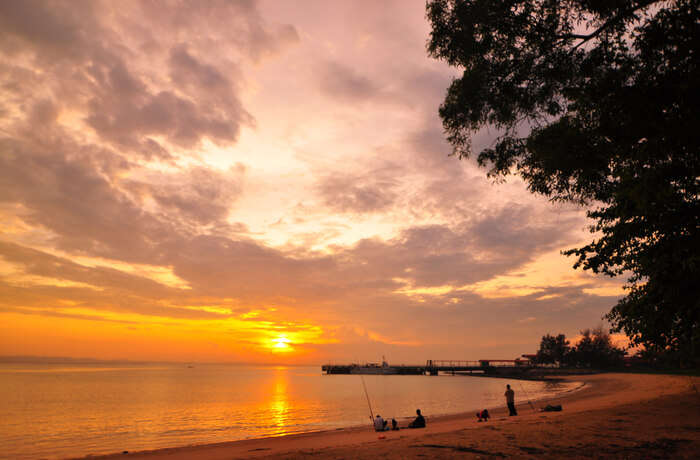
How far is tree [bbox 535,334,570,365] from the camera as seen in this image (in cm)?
12888

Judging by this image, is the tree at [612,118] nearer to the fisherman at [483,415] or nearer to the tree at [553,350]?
the fisherman at [483,415]

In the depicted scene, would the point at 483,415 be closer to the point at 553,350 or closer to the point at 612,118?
the point at 612,118

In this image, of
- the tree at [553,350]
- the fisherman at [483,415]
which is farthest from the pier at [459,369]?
the fisherman at [483,415]

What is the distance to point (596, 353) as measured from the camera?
120 metres

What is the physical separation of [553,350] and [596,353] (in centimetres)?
1315

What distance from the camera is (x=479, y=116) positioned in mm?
13359

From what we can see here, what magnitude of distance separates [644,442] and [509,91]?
39.0ft

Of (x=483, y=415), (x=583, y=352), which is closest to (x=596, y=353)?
(x=583, y=352)

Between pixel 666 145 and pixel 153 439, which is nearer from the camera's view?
pixel 666 145

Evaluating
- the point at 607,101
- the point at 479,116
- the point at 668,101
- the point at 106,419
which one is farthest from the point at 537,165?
the point at 106,419

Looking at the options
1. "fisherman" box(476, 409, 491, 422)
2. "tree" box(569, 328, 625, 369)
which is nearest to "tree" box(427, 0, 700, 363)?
"fisherman" box(476, 409, 491, 422)

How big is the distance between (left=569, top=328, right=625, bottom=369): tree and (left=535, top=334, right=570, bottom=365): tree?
2.57 m

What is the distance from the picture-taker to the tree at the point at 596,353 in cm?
11769

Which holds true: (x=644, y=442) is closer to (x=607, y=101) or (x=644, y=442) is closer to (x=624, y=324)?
(x=624, y=324)
